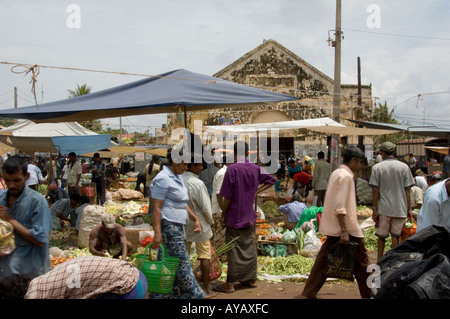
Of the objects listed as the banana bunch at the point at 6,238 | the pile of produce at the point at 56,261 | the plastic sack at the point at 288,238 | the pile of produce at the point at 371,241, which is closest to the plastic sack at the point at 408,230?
the pile of produce at the point at 371,241

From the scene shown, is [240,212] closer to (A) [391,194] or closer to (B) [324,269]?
(B) [324,269]

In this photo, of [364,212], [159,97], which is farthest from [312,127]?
[159,97]

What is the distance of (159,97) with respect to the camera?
589 centimetres

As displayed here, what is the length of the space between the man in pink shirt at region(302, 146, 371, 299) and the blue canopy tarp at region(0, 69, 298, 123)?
2006 millimetres

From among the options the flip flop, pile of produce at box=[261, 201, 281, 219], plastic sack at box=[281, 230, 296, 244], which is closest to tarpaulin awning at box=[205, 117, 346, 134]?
pile of produce at box=[261, 201, 281, 219]

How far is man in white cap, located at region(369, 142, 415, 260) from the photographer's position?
588 cm

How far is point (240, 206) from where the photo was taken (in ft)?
18.1

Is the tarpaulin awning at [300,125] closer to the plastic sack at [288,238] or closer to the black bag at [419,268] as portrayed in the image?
the plastic sack at [288,238]

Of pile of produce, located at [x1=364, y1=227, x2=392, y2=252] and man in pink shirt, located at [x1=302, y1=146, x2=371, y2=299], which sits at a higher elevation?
man in pink shirt, located at [x1=302, y1=146, x2=371, y2=299]

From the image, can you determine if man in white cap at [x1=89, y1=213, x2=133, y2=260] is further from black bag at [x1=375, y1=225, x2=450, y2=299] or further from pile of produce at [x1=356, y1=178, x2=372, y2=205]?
pile of produce at [x1=356, y1=178, x2=372, y2=205]

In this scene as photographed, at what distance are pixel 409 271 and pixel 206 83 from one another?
436cm

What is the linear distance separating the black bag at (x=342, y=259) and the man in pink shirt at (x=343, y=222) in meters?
0.07

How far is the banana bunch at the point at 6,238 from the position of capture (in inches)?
123

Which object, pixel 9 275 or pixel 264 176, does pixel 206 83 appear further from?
pixel 9 275
